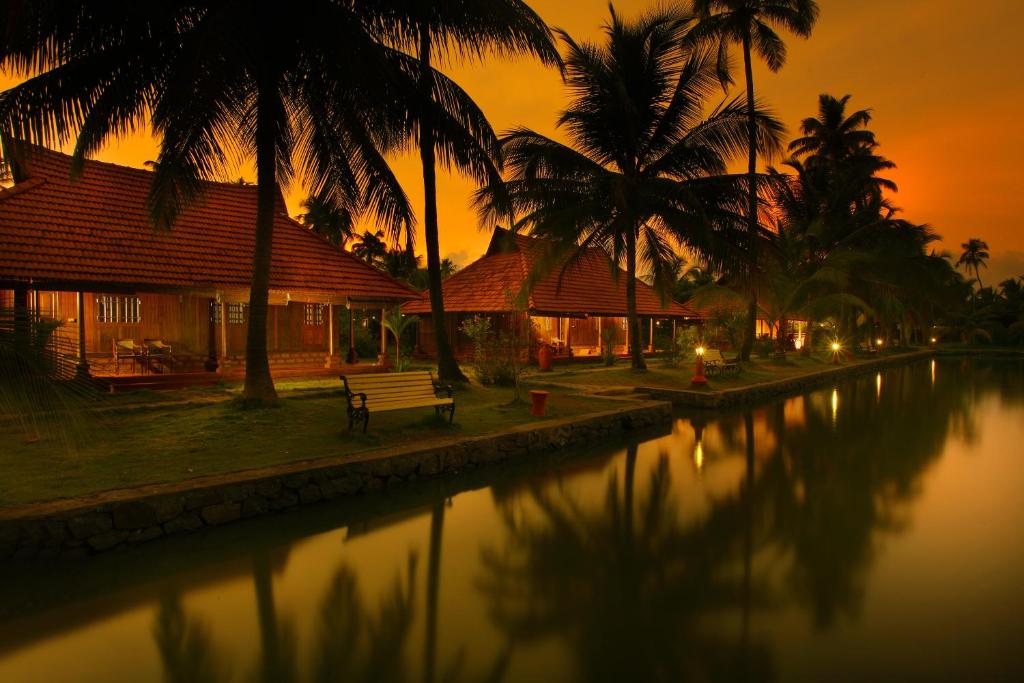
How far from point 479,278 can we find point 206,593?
1988 centimetres

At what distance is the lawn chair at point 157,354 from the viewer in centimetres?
1317

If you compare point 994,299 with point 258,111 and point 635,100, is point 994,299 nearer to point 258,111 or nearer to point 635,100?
point 635,100

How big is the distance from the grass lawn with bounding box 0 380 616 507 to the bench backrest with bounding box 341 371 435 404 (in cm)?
47

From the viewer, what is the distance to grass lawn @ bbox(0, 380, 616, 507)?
5.74 metres

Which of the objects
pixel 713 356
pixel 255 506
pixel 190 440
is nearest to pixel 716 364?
pixel 713 356

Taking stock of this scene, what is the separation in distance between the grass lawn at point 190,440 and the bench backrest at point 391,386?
0.47 meters

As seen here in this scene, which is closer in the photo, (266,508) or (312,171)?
(266,508)

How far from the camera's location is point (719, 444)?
396 inches

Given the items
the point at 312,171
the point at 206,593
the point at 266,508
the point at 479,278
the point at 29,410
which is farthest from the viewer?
the point at 479,278

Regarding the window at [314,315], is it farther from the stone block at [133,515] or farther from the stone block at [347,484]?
the stone block at [133,515]

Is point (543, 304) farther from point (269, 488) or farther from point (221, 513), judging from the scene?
point (221, 513)

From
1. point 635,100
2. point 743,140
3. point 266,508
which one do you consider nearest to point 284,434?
point 266,508

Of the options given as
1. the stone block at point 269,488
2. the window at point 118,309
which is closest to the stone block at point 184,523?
the stone block at point 269,488

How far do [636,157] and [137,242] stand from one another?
42.6ft
